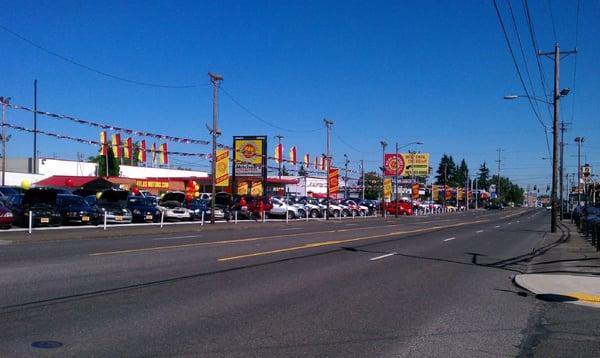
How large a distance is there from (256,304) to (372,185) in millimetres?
141263

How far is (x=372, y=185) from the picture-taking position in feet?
493

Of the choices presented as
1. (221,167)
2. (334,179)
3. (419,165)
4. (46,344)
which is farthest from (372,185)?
(46,344)

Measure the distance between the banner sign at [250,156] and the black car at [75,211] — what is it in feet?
84.2

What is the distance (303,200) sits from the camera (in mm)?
59375

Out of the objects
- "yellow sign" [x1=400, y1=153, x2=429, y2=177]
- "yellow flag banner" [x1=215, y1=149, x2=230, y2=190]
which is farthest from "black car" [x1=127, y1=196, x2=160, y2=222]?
"yellow sign" [x1=400, y1=153, x2=429, y2=177]

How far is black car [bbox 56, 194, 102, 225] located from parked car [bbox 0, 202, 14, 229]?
282 centimetres

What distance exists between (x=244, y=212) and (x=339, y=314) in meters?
36.1

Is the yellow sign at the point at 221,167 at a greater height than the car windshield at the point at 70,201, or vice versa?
the yellow sign at the point at 221,167

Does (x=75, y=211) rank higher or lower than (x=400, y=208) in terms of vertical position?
higher

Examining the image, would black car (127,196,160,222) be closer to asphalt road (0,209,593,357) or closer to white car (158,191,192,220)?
white car (158,191,192,220)

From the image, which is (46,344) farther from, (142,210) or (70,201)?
(142,210)

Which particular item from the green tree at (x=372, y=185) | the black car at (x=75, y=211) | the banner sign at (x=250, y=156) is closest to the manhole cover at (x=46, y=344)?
the black car at (x=75, y=211)

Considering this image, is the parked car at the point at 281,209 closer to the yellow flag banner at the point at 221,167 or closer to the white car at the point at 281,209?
the white car at the point at 281,209

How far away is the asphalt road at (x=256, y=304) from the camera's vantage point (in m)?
7.49
